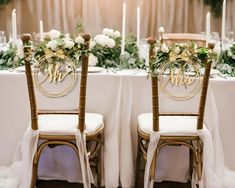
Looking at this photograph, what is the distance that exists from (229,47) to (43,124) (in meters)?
1.25

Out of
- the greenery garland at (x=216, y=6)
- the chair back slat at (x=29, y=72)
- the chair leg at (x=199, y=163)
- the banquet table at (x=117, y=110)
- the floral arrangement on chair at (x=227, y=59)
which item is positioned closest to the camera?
the chair back slat at (x=29, y=72)

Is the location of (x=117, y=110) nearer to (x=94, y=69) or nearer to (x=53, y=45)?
(x=94, y=69)

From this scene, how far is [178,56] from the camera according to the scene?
1.92 m

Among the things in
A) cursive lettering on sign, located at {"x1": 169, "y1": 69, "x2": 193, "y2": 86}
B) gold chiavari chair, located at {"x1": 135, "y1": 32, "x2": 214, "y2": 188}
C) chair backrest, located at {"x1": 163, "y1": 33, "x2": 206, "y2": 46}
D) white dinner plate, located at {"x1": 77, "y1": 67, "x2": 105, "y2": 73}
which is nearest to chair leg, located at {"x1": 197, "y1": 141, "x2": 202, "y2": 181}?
gold chiavari chair, located at {"x1": 135, "y1": 32, "x2": 214, "y2": 188}

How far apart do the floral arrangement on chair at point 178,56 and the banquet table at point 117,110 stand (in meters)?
0.28

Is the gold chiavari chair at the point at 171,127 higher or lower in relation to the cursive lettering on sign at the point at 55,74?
lower

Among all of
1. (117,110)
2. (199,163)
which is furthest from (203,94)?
(117,110)

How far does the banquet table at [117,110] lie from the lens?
7.32 feet

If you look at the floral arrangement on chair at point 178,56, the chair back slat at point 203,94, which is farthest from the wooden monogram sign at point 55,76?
the chair back slat at point 203,94

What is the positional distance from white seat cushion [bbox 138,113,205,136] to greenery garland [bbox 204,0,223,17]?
89.9 inches

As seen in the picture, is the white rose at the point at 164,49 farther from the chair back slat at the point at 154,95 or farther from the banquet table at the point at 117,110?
the banquet table at the point at 117,110

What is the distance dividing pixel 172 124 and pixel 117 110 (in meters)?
0.35

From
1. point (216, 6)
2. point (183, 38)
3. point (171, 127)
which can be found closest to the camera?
point (171, 127)

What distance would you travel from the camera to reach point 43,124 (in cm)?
208
